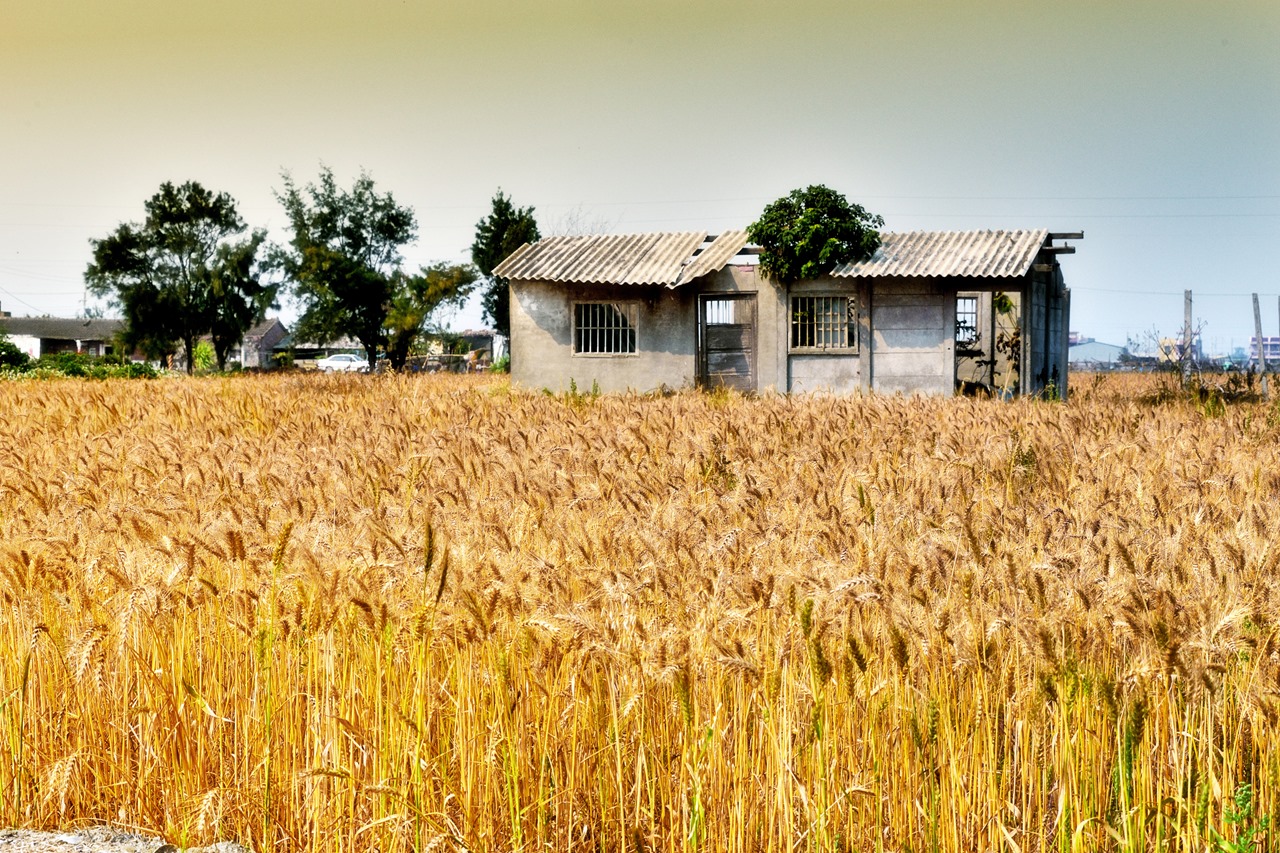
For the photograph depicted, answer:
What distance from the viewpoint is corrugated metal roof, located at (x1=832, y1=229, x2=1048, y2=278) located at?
18.0 meters

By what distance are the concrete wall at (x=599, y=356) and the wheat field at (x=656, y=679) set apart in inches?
616

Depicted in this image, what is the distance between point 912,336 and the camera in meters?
19.2

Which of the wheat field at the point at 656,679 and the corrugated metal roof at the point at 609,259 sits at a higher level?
the corrugated metal roof at the point at 609,259

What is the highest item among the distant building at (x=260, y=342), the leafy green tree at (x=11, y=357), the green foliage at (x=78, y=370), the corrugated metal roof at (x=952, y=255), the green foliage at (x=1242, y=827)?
the distant building at (x=260, y=342)

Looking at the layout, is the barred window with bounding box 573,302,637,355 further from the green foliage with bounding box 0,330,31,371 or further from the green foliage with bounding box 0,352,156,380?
the green foliage with bounding box 0,330,31,371

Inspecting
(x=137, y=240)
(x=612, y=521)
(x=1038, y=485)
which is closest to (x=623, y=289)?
(x=1038, y=485)

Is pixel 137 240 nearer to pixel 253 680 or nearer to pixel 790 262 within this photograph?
pixel 790 262

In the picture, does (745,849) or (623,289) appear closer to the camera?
(745,849)

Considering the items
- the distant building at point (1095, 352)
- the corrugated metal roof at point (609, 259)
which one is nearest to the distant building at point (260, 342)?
the distant building at point (1095, 352)

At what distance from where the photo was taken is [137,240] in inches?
2180

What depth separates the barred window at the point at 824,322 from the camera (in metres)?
19.6

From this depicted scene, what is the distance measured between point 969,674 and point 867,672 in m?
0.34

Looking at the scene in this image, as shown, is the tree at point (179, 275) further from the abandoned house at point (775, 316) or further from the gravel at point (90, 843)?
the gravel at point (90, 843)

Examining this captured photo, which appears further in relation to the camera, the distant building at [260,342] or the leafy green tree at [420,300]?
the distant building at [260,342]
